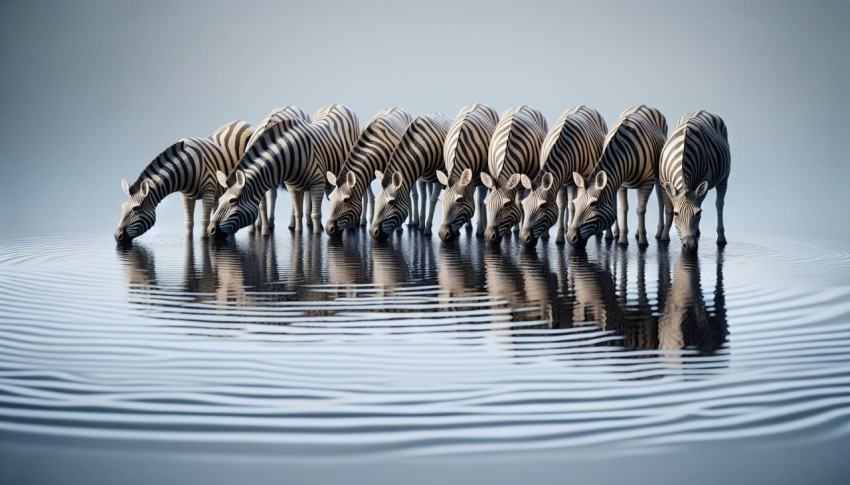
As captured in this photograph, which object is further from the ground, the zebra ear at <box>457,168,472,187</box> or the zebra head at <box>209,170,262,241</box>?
the zebra ear at <box>457,168,472,187</box>

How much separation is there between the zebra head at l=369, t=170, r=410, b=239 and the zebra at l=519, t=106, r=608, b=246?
A: 1.69 m

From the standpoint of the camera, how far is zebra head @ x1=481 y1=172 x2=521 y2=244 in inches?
469

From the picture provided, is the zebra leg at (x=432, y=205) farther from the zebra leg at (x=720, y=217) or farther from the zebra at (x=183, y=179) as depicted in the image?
the zebra leg at (x=720, y=217)

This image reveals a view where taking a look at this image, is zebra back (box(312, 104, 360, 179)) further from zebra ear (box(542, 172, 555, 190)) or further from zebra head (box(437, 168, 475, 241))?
zebra ear (box(542, 172, 555, 190))

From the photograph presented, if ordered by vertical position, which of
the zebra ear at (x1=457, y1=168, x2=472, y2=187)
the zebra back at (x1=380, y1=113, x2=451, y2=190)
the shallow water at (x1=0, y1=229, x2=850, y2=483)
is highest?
the zebra back at (x1=380, y1=113, x2=451, y2=190)

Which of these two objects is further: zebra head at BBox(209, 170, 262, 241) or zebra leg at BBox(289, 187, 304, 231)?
zebra leg at BBox(289, 187, 304, 231)

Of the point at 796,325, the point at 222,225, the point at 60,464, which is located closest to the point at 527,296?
the point at 796,325

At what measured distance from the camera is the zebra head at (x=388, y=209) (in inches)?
499

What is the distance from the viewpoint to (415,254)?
1073 centimetres

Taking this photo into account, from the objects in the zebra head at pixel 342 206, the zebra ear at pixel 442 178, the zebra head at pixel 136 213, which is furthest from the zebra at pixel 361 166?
the zebra head at pixel 136 213

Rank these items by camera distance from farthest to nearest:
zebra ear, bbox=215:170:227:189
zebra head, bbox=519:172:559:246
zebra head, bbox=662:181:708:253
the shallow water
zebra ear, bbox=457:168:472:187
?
zebra ear, bbox=215:170:227:189, zebra ear, bbox=457:168:472:187, zebra head, bbox=519:172:559:246, zebra head, bbox=662:181:708:253, the shallow water

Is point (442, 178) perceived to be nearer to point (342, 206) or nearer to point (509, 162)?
point (509, 162)

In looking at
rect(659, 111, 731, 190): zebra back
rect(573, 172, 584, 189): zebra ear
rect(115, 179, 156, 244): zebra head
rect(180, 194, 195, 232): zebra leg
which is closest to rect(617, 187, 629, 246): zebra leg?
rect(659, 111, 731, 190): zebra back

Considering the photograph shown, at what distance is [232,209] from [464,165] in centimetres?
303
